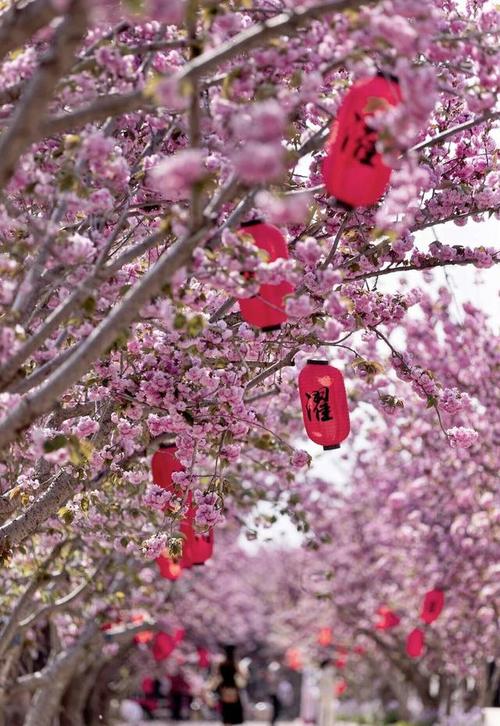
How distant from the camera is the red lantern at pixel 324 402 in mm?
7441

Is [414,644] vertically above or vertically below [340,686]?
below

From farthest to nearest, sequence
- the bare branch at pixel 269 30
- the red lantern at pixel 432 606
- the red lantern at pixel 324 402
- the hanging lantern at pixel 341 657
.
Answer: the hanging lantern at pixel 341 657 < the red lantern at pixel 432 606 < the red lantern at pixel 324 402 < the bare branch at pixel 269 30

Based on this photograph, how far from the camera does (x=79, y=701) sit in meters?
22.1

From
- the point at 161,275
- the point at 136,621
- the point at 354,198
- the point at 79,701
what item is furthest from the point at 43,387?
the point at 79,701

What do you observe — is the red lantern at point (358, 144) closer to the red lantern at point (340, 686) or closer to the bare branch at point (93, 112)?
the bare branch at point (93, 112)

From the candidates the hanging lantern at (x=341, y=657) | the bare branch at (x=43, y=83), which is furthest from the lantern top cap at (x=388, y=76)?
the hanging lantern at (x=341, y=657)

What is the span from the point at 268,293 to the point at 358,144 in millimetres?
1206

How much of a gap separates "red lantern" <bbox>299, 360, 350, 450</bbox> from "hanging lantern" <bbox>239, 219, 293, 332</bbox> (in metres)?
1.28

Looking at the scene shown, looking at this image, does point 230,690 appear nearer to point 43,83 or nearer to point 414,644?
point 414,644

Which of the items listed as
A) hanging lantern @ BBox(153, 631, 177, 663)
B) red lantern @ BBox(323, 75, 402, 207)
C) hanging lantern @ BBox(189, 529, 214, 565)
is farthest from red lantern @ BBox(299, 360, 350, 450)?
hanging lantern @ BBox(153, 631, 177, 663)

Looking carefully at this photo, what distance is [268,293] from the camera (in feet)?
19.9

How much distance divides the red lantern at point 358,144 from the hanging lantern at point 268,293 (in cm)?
62

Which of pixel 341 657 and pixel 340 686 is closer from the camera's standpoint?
pixel 341 657

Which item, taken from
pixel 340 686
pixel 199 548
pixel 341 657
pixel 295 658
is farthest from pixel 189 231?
pixel 340 686
